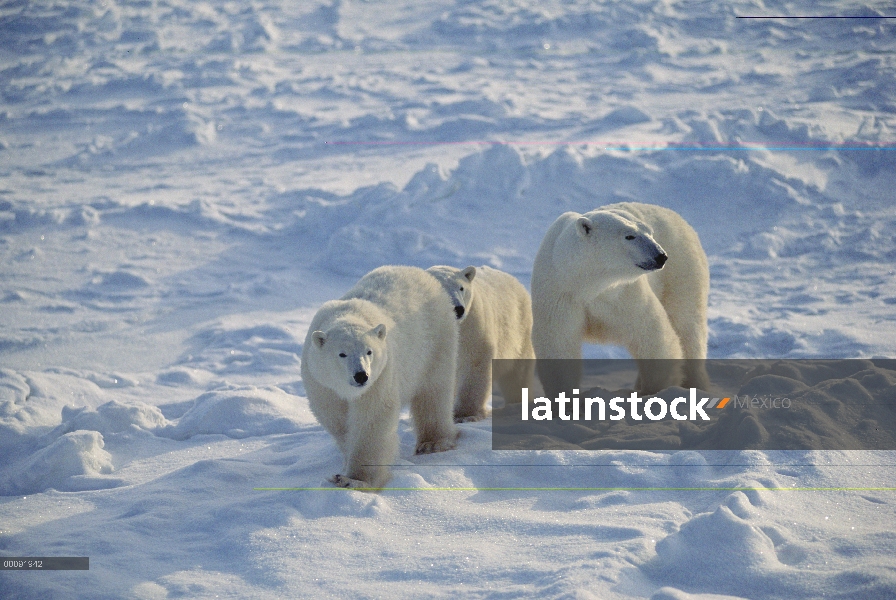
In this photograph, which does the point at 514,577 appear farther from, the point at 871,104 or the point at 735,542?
the point at 871,104

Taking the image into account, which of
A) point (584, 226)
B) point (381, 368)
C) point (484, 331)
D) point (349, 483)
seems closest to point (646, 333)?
point (584, 226)

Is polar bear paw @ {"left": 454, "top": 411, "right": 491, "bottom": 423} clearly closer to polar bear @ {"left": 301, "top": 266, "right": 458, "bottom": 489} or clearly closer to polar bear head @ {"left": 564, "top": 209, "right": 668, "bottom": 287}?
→ polar bear @ {"left": 301, "top": 266, "right": 458, "bottom": 489}

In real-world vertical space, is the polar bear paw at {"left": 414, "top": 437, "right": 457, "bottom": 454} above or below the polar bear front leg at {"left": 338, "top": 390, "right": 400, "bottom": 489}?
below

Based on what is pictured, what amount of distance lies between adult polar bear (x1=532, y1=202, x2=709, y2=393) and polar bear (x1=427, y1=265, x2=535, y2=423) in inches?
11.7

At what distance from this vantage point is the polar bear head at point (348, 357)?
3268 millimetres

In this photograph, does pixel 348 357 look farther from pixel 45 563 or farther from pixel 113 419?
pixel 113 419

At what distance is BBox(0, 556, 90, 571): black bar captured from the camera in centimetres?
289

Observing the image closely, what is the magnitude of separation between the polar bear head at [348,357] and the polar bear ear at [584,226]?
49.7 inches

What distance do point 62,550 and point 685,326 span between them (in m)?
3.61

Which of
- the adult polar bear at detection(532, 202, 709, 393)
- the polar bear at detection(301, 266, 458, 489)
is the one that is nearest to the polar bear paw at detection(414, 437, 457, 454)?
the polar bear at detection(301, 266, 458, 489)

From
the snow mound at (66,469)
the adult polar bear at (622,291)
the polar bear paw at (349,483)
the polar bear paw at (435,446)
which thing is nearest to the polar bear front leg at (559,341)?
the adult polar bear at (622,291)

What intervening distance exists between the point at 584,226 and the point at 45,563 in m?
2.79

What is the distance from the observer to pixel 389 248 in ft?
29.4

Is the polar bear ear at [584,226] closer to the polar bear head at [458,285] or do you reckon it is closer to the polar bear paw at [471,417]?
the polar bear head at [458,285]
